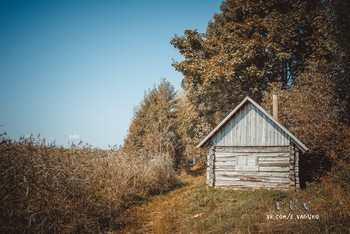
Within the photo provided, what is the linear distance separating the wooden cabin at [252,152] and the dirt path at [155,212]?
10.9 feet

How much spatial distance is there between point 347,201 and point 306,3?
1971 cm

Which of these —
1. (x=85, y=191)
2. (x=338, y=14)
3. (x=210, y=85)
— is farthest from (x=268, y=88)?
(x=85, y=191)

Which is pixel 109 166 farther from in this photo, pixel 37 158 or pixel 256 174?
pixel 256 174

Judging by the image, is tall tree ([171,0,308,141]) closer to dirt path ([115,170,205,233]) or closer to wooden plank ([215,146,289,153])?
wooden plank ([215,146,289,153])

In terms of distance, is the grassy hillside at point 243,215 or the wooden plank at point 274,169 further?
the wooden plank at point 274,169

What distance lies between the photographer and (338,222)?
6.20m

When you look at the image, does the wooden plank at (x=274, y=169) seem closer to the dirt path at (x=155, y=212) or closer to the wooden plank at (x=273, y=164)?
the wooden plank at (x=273, y=164)

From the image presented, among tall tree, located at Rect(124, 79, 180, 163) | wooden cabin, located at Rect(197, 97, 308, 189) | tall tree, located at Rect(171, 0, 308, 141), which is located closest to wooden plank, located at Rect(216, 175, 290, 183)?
wooden cabin, located at Rect(197, 97, 308, 189)

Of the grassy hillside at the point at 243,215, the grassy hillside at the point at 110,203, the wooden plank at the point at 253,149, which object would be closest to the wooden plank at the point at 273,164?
the wooden plank at the point at 253,149

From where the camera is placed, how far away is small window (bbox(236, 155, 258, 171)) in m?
14.7

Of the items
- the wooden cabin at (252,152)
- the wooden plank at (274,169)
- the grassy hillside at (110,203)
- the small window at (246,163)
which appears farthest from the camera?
the small window at (246,163)

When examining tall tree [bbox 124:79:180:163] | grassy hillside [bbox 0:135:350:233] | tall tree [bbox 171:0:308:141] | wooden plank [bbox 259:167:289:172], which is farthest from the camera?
tall tree [bbox 124:79:180:163]

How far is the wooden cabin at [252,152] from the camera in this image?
14.0 meters

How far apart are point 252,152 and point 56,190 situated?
11.8m
